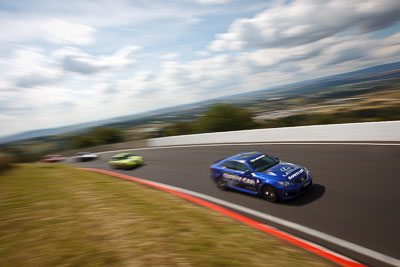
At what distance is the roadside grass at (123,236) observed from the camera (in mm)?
Result: 3750

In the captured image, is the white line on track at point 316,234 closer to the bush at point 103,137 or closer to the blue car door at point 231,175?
the blue car door at point 231,175

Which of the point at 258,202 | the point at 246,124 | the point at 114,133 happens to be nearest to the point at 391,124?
the point at 258,202

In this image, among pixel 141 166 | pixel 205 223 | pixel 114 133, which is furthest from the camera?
pixel 114 133

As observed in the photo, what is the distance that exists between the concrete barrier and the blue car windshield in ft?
22.4

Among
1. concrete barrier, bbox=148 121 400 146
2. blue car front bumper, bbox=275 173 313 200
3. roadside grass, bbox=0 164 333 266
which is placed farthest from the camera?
concrete barrier, bbox=148 121 400 146

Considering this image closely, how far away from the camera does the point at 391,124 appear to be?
1068 cm

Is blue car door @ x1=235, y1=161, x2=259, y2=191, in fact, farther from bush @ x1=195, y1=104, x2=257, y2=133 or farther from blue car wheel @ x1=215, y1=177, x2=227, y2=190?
bush @ x1=195, y1=104, x2=257, y2=133

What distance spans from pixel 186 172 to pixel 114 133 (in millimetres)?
36707

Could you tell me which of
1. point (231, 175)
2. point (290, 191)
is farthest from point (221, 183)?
point (290, 191)

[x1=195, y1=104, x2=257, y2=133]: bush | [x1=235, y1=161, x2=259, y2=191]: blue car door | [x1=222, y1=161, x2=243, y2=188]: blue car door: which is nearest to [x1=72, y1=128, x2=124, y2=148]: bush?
[x1=195, y1=104, x2=257, y2=133]: bush

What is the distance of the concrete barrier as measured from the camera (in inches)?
428

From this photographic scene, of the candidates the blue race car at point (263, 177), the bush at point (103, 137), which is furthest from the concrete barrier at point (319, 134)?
the bush at point (103, 137)

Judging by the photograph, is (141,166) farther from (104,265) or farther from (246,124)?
(246,124)

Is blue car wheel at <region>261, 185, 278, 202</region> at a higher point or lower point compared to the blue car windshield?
lower
